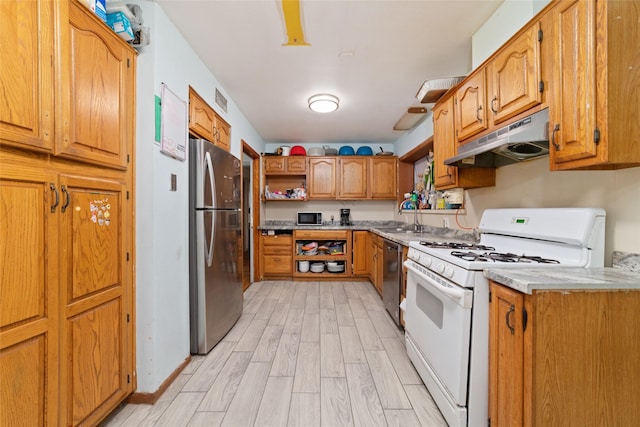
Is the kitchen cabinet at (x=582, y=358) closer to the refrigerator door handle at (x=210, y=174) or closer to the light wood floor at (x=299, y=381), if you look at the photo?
the light wood floor at (x=299, y=381)

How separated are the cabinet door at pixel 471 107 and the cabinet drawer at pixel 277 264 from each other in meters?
3.08

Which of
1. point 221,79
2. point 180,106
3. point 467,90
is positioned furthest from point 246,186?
point 467,90

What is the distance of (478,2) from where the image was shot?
5.16 ft

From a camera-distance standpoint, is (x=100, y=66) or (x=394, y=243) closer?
(x=100, y=66)

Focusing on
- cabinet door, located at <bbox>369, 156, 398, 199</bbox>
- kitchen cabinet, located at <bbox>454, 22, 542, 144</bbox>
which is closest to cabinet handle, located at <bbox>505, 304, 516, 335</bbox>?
kitchen cabinet, located at <bbox>454, 22, 542, 144</bbox>

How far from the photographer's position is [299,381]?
67.1 inches

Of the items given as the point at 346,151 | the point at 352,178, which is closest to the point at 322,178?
the point at 352,178

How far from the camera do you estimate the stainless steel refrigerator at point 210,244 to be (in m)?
1.97

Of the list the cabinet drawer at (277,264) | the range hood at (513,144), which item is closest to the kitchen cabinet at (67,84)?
the range hood at (513,144)

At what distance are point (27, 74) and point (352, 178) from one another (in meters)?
3.96

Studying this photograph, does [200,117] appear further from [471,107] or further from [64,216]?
[471,107]

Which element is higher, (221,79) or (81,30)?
(221,79)

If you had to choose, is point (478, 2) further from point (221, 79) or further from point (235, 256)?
point (235, 256)

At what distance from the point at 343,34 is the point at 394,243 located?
1.91 metres
